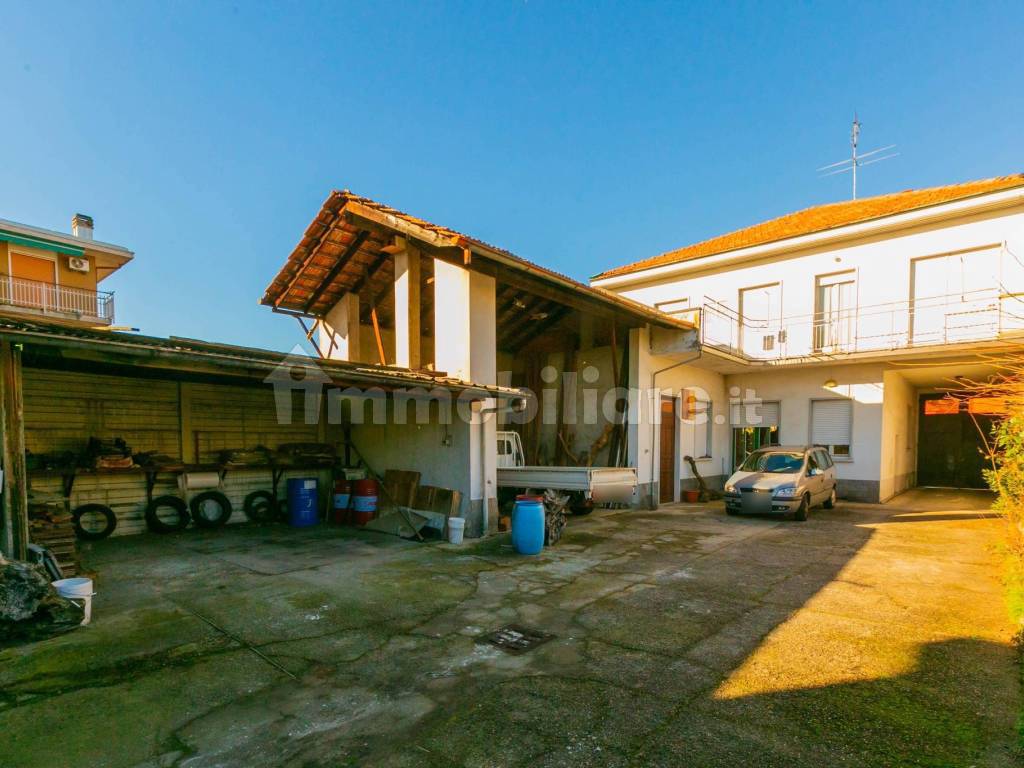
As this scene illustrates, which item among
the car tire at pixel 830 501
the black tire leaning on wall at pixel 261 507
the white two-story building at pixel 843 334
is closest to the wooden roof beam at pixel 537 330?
the white two-story building at pixel 843 334

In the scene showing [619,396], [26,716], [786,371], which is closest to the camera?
[26,716]

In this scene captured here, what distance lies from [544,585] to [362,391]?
5.31 metres

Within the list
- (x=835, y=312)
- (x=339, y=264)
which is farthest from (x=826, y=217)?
(x=339, y=264)

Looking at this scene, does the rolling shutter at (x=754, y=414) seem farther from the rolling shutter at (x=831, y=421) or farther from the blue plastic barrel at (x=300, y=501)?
the blue plastic barrel at (x=300, y=501)

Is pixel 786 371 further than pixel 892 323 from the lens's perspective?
Yes

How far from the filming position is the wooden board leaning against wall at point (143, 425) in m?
8.62

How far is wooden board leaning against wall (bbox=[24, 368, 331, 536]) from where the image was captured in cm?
862

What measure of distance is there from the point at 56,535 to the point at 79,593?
2211 mm

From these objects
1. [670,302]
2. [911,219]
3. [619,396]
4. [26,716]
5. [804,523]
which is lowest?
[804,523]

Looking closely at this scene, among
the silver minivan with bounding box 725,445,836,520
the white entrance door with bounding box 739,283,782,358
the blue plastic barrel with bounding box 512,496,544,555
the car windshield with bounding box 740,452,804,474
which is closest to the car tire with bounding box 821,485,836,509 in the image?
the silver minivan with bounding box 725,445,836,520

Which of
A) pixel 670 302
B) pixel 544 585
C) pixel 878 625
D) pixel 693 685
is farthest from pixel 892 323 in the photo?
pixel 693 685

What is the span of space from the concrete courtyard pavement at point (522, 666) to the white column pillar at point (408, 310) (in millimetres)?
4085

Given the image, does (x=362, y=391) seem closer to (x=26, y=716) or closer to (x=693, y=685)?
(x=26, y=716)

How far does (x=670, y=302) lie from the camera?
1797 centimetres
